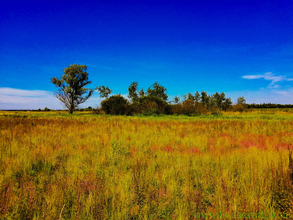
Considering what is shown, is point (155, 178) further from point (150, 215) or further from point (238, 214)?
point (238, 214)

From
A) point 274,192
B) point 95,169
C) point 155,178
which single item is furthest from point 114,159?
point 274,192

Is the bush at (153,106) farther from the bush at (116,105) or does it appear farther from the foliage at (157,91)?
the foliage at (157,91)

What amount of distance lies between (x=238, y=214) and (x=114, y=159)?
11.2 ft

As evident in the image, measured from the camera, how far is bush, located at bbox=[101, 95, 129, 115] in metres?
33.1

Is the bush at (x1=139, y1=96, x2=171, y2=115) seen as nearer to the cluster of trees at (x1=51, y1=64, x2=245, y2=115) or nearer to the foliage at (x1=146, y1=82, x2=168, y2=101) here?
the cluster of trees at (x1=51, y1=64, x2=245, y2=115)

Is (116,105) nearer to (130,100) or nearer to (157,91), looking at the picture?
(130,100)

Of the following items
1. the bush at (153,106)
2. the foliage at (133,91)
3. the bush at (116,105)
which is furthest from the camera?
the foliage at (133,91)

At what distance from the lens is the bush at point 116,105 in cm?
3312

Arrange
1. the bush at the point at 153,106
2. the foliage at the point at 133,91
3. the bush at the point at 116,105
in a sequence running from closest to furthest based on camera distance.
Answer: the bush at the point at 153,106
the bush at the point at 116,105
the foliage at the point at 133,91

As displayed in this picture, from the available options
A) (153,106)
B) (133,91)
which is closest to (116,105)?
(153,106)

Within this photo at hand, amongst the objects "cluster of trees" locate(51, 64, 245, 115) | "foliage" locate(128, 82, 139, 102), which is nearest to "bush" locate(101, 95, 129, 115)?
"cluster of trees" locate(51, 64, 245, 115)

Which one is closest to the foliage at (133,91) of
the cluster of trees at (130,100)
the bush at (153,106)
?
the cluster of trees at (130,100)

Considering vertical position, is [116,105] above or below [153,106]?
above

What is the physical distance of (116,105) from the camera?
109ft
